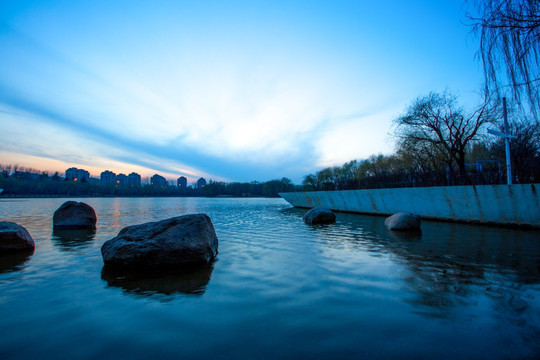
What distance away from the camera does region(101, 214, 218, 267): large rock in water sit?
5660mm

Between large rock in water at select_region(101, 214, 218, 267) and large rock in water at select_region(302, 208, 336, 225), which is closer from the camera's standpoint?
large rock in water at select_region(101, 214, 218, 267)

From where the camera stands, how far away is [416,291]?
4027 millimetres

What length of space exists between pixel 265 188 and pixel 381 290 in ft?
486

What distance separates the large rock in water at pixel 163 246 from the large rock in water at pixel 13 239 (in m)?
3.11

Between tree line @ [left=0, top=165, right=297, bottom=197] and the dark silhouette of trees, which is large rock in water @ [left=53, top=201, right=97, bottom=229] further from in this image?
tree line @ [left=0, top=165, right=297, bottom=197]

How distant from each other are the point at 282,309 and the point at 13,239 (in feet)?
25.6

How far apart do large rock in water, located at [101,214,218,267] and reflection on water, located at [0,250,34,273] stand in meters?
1.66

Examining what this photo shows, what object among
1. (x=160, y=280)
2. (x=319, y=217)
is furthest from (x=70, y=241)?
(x=319, y=217)

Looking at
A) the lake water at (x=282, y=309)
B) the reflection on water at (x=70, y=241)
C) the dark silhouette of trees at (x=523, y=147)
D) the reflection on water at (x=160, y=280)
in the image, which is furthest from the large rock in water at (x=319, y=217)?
the dark silhouette of trees at (x=523, y=147)

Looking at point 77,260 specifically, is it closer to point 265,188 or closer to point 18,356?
point 18,356

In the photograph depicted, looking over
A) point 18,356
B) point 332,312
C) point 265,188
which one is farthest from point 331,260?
point 265,188

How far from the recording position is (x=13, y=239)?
7.07m

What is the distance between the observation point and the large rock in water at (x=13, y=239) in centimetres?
695

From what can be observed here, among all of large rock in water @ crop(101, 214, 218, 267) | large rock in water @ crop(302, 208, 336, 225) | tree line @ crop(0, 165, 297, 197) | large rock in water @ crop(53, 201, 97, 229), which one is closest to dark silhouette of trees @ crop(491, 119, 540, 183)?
large rock in water @ crop(302, 208, 336, 225)
